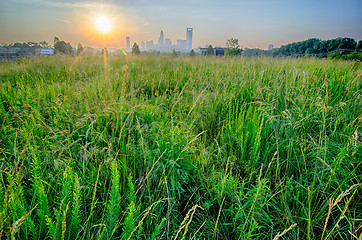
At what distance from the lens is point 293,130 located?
1818mm

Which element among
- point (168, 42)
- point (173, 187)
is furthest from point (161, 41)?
point (173, 187)

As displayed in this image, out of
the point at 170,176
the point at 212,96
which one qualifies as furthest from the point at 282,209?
the point at 212,96

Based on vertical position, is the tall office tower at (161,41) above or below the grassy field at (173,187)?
above

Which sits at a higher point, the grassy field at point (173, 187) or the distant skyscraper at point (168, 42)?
the distant skyscraper at point (168, 42)

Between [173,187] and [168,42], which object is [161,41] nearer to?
[168,42]

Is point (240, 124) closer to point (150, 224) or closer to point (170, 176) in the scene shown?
point (170, 176)

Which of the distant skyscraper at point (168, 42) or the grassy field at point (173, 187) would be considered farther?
the distant skyscraper at point (168, 42)

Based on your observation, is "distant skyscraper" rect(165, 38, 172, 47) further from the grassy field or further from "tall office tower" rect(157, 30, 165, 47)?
the grassy field

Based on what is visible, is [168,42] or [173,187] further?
[168,42]

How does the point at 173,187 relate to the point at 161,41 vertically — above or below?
below

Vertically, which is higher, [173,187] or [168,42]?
[168,42]

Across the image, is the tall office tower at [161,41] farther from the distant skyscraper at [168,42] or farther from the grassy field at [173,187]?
the grassy field at [173,187]

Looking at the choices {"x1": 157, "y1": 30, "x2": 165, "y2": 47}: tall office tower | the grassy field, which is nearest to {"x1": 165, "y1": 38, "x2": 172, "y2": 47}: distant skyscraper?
{"x1": 157, "y1": 30, "x2": 165, "y2": 47}: tall office tower

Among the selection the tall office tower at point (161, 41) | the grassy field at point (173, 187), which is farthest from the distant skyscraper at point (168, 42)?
the grassy field at point (173, 187)
